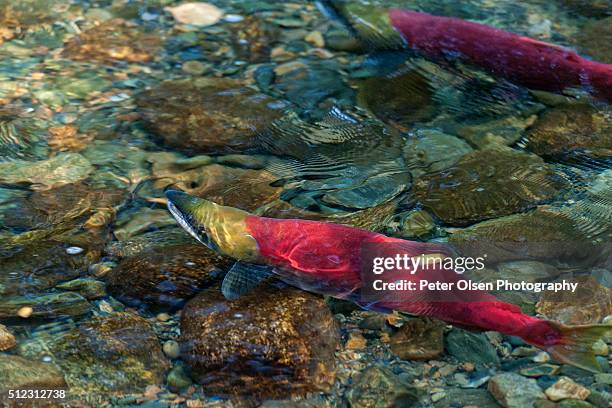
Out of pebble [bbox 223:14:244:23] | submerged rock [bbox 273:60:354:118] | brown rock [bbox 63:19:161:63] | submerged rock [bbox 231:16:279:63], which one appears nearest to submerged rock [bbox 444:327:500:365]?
submerged rock [bbox 273:60:354:118]

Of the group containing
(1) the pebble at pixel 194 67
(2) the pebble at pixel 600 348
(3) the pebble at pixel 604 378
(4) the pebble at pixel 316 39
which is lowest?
(3) the pebble at pixel 604 378

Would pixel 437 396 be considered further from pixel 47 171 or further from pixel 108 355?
pixel 47 171

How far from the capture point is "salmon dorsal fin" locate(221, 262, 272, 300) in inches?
140

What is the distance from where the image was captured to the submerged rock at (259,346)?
3281 mm

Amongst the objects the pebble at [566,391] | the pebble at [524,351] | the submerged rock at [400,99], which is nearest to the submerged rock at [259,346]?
the pebble at [524,351]

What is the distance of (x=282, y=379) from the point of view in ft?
10.8

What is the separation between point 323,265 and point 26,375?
4.34ft

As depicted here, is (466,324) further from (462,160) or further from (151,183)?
(151,183)

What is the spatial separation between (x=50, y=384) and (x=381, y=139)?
2.55 m

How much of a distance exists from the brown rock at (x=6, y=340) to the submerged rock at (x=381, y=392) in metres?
1.48

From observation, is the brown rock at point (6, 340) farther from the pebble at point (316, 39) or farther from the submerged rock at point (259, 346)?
the pebble at point (316, 39)

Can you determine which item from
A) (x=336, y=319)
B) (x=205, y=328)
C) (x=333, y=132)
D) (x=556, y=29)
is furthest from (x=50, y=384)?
(x=556, y=29)

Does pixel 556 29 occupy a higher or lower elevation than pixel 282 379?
higher

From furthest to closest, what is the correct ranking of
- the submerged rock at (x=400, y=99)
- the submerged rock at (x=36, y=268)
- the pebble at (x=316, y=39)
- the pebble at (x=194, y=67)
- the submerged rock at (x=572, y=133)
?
1. the pebble at (x=316, y=39)
2. the pebble at (x=194, y=67)
3. the submerged rock at (x=400, y=99)
4. the submerged rock at (x=572, y=133)
5. the submerged rock at (x=36, y=268)
